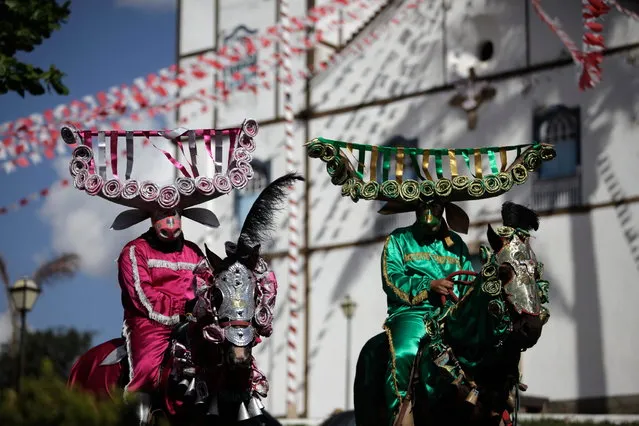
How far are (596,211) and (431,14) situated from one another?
8.14m

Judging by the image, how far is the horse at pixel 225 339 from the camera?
35.1ft

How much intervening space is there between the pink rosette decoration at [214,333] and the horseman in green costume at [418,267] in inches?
78.8

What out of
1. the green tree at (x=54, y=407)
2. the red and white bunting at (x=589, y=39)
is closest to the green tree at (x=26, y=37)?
the green tree at (x=54, y=407)

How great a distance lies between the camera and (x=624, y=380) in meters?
33.5

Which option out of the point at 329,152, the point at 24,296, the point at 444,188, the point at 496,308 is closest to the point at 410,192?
the point at 444,188

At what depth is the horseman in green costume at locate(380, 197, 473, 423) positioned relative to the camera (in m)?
12.1

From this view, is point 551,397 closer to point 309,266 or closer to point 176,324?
point 309,266

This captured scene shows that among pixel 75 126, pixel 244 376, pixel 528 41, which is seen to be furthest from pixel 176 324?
pixel 528 41

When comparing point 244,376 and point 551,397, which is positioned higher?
point 244,376

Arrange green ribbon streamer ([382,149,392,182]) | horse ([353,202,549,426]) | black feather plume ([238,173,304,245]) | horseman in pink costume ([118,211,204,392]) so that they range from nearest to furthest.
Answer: horse ([353,202,549,426]) < black feather plume ([238,173,304,245]) < horseman in pink costume ([118,211,204,392]) < green ribbon streamer ([382,149,392,182])

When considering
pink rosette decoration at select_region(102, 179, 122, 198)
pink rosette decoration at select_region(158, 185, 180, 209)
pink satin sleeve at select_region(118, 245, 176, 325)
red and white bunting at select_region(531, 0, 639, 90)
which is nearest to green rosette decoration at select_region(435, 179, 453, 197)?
pink rosette decoration at select_region(158, 185, 180, 209)

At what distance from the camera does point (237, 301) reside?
10727 mm

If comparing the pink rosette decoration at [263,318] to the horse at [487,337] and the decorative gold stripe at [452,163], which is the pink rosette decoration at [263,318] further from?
the decorative gold stripe at [452,163]

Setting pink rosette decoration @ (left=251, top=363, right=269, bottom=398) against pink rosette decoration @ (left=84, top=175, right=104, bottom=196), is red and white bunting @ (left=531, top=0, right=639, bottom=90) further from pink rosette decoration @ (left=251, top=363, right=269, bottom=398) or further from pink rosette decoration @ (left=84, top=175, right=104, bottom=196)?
pink rosette decoration @ (left=251, top=363, right=269, bottom=398)
